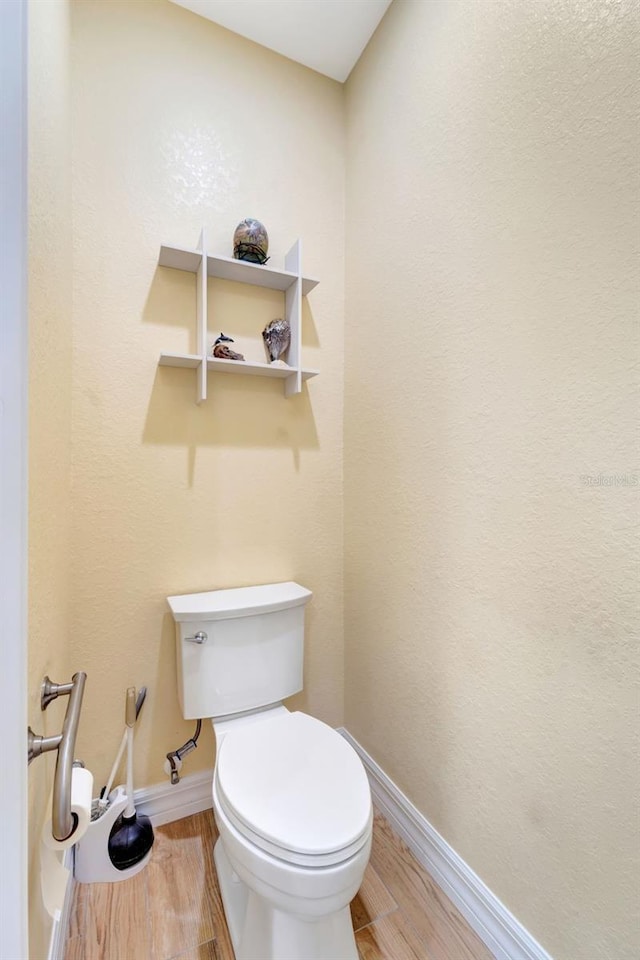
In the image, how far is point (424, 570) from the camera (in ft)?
3.96

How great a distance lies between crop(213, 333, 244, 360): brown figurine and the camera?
1.35 m

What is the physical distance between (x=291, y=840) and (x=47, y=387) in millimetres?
1060

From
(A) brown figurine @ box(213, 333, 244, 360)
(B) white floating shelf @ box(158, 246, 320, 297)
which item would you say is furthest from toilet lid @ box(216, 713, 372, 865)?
(B) white floating shelf @ box(158, 246, 320, 297)

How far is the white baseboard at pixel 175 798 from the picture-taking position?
132 centimetres

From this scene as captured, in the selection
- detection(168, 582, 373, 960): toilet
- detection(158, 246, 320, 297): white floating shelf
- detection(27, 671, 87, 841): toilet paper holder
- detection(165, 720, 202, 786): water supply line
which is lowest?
detection(165, 720, 202, 786): water supply line

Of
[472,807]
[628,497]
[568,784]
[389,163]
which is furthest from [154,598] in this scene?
[389,163]

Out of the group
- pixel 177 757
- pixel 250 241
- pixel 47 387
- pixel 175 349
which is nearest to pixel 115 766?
pixel 177 757

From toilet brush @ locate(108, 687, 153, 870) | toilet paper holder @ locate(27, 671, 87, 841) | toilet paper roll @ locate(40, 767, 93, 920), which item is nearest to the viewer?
toilet paper holder @ locate(27, 671, 87, 841)

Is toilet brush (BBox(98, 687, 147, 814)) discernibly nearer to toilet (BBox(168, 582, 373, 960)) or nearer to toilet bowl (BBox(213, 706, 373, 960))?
toilet (BBox(168, 582, 373, 960))

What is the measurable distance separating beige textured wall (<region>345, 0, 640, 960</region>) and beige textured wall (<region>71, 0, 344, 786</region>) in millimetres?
277

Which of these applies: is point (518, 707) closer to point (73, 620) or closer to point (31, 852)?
point (31, 852)

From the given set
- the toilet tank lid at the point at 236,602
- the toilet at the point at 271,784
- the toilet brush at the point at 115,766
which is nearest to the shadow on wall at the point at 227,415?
the toilet tank lid at the point at 236,602

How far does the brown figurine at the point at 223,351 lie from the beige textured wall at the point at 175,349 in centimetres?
8

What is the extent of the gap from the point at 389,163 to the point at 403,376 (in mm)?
726
